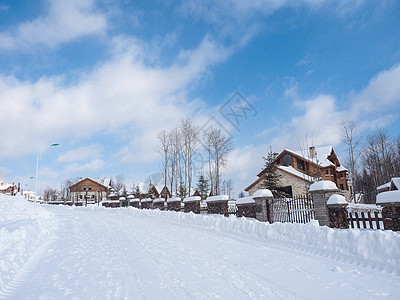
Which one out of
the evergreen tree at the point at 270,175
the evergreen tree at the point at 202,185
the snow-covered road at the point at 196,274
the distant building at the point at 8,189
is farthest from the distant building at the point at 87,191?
the snow-covered road at the point at 196,274

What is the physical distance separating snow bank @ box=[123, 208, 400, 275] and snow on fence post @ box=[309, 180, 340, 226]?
8.27ft

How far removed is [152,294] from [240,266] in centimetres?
251

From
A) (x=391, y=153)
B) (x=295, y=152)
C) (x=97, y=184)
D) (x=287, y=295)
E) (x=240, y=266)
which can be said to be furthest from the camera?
(x=97, y=184)

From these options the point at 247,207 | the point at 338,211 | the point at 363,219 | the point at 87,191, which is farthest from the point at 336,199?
the point at 87,191

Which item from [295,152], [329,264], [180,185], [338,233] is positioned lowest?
[329,264]

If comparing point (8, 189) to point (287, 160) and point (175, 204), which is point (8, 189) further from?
point (287, 160)

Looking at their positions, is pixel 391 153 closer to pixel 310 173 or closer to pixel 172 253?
pixel 310 173

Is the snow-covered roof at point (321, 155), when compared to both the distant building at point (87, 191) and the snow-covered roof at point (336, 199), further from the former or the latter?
the distant building at point (87, 191)

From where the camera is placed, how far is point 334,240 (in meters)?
7.48

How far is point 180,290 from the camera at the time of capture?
15.1 feet

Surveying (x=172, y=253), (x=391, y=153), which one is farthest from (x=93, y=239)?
(x=391, y=153)

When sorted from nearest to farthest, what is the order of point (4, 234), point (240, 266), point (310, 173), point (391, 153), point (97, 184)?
point (240, 266) < point (4, 234) < point (310, 173) < point (391, 153) < point (97, 184)

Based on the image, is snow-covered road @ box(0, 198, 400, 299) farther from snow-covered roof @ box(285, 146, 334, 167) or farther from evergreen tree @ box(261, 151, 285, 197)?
snow-covered roof @ box(285, 146, 334, 167)

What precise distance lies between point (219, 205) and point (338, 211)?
9849 millimetres
